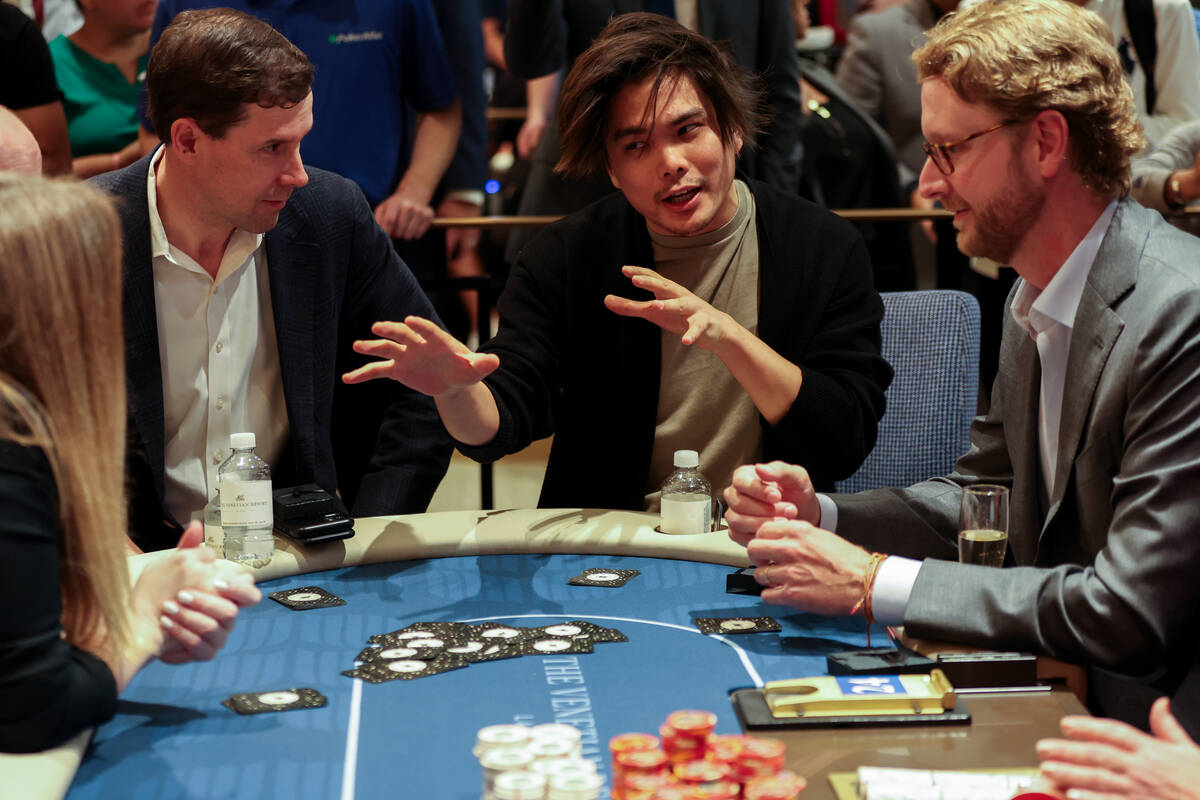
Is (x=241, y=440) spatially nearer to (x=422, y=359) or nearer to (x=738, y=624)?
(x=422, y=359)

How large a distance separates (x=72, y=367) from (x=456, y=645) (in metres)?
0.66

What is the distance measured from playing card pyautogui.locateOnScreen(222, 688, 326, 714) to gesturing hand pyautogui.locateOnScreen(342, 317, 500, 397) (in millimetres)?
696

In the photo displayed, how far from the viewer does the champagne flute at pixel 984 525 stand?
1.89 meters

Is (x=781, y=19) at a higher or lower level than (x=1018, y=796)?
higher

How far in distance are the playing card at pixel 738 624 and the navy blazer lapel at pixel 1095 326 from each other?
46cm

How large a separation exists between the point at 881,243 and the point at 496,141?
2.27m

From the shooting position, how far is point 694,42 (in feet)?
9.27

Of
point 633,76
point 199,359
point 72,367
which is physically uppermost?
point 633,76

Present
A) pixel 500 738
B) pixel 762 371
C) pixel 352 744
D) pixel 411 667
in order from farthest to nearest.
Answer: pixel 762 371 → pixel 411 667 → pixel 352 744 → pixel 500 738

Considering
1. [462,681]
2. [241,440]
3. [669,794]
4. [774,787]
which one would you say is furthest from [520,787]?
[241,440]

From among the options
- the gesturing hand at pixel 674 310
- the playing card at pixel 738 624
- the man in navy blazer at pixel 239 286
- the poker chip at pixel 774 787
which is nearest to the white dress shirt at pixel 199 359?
the man in navy blazer at pixel 239 286

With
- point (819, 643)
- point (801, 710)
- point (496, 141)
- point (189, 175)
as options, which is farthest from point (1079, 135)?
point (496, 141)

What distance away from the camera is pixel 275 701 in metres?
1.72

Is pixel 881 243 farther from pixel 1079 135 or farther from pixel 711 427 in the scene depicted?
pixel 1079 135
